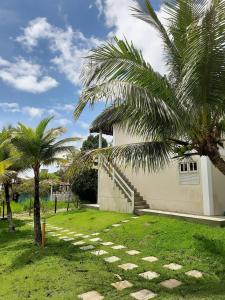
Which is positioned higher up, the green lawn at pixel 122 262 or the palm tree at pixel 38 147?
the palm tree at pixel 38 147

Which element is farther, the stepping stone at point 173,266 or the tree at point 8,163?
the tree at point 8,163

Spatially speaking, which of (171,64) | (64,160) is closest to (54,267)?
(64,160)

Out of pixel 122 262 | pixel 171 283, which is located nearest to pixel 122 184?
pixel 122 262

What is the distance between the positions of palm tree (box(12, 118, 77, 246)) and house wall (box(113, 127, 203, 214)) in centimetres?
268

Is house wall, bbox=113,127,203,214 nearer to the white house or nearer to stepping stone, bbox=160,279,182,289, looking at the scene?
the white house

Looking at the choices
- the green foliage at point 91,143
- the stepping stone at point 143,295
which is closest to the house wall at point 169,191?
the stepping stone at point 143,295

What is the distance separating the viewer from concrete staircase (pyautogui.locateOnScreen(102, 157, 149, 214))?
577 inches

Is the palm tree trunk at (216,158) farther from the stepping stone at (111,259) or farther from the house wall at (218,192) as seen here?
the house wall at (218,192)

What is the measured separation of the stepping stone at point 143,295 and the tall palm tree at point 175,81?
9.67 feet

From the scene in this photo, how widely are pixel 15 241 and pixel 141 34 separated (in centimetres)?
972

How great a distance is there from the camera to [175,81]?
21.4 feet

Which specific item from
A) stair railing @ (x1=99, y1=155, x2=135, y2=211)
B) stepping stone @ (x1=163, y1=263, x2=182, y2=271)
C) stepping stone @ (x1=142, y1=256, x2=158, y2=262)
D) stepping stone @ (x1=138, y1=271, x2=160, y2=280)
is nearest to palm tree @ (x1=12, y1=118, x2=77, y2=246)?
stair railing @ (x1=99, y1=155, x2=135, y2=211)

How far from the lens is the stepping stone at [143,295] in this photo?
5.16 m

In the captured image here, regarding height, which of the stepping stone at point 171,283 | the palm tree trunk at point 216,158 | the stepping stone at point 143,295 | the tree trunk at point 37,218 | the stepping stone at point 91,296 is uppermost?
the palm tree trunk at point 216,158
